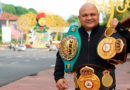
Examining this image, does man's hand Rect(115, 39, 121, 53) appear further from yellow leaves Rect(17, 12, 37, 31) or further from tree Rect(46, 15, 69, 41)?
yellow leaves Rect(17, 12, 37, 31)

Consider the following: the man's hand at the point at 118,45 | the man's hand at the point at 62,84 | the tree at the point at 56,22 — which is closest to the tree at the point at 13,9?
the tree at the point at 56,22

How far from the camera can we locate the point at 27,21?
2183 inches

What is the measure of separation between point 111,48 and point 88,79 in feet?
1.18

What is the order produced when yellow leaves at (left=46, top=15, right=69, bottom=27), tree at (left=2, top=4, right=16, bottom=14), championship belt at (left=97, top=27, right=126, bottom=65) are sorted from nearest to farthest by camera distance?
championship belt at (left=97, top=27, right=126, bottom=65), yellow leaves at (left=46, top=15, right=69, bottom=27), tree at (left=2, top=4, right=16, bottom=14)

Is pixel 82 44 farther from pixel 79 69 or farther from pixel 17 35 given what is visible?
pixel 17 35

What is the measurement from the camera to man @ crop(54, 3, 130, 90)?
2541mm

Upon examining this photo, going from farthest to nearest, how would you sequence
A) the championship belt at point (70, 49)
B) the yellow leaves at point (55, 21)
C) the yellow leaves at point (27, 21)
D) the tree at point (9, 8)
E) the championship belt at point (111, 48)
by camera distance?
the tree at point (9, 8) < the yellow leaves at point (27, 21) < the yellow leaves at point (55, 21) < the championship belt at point (70, 49) < the championship belt at point (111, 48)

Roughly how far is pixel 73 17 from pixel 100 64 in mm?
124268

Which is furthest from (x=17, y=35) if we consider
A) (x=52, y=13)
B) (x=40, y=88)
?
(x=40, y=88)

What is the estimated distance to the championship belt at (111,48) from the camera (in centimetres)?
243

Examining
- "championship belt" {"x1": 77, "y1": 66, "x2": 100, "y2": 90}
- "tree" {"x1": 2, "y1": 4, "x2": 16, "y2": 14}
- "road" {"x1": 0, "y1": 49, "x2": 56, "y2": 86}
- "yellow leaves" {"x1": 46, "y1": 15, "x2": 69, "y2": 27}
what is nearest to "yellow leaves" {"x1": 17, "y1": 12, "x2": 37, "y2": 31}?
"yellow leaves" {"x1": 46, "y1": 15, "x2": 69, "y2": 27}

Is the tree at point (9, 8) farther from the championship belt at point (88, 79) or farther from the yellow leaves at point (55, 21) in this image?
the championship belt at point (88, 79)

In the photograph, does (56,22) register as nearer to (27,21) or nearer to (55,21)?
(55,21)

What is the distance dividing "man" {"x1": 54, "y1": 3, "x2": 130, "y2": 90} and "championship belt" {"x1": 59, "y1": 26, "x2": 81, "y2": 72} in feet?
0.04
